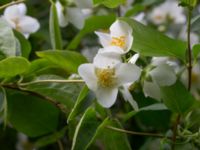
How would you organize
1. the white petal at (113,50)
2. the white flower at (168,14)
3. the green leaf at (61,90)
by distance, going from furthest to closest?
the white flower at (168,14)
the green leaf at (61,90)
the white petal at (113,50)

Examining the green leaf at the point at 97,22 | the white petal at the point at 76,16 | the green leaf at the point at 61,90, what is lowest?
the green leaf at the point at 61,90

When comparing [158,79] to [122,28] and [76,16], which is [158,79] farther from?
[76,16]

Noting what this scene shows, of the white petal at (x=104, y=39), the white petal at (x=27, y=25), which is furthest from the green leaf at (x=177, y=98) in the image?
the white petal at (x=27, y=25)

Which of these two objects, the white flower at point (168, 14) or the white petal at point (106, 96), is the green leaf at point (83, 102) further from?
the white flower at point (168, 14)

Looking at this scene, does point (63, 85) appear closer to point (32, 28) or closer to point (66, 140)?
point (32, 28)

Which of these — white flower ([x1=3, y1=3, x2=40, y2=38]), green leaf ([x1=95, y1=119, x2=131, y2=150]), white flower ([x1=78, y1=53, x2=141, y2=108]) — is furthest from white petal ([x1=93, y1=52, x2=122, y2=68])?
white flower ([x1=3, y1=3, x2=40, y2=38])

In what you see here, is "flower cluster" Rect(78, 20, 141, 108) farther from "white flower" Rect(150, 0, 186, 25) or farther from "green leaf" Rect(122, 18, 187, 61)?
"white flower" Rect(150, 0, 186, 25)

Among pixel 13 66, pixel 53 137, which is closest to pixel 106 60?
pixel 13 66
